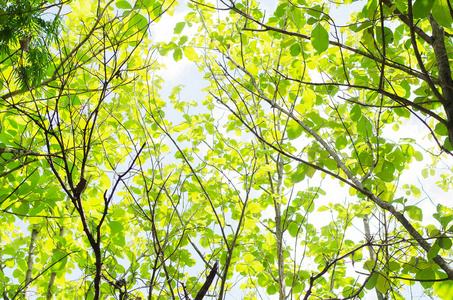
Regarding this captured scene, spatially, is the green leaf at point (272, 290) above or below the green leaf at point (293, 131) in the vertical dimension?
below

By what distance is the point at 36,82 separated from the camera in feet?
5.96

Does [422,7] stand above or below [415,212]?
above

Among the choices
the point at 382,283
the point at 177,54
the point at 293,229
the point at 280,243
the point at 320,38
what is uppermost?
the point at 177,54

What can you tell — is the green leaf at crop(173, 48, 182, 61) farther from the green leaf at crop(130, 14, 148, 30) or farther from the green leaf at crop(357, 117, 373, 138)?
the green leaf at crop(357, 117, 373, 138)

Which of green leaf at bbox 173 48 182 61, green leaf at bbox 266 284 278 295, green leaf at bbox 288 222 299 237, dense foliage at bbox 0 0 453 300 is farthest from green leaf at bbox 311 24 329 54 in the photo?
green leaf at bbox 266 284 278 295

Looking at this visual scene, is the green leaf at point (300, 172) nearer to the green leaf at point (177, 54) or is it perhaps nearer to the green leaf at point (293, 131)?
the green leaf at point (293, 131)

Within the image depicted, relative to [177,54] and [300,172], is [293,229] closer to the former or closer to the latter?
[300,172]

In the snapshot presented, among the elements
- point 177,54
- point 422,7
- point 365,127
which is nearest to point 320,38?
point 422,7

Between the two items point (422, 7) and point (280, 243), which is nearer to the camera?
point (422, 7)

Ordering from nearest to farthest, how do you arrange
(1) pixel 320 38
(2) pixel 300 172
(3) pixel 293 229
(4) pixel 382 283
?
(1) pixel 320 38 < (4) pixel 382 283 < (2) pixel 300 172 < (3) pixel 293 229

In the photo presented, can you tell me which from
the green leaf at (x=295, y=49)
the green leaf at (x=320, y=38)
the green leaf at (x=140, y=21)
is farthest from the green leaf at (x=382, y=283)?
the green leaf at (x=140, y=21)

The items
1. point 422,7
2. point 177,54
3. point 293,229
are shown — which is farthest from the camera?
point 293,229

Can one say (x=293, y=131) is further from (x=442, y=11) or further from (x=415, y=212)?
(x=442, y=11)

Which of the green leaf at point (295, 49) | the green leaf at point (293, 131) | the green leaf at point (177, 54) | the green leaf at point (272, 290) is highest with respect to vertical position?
the green leaf at point (177, 54)
